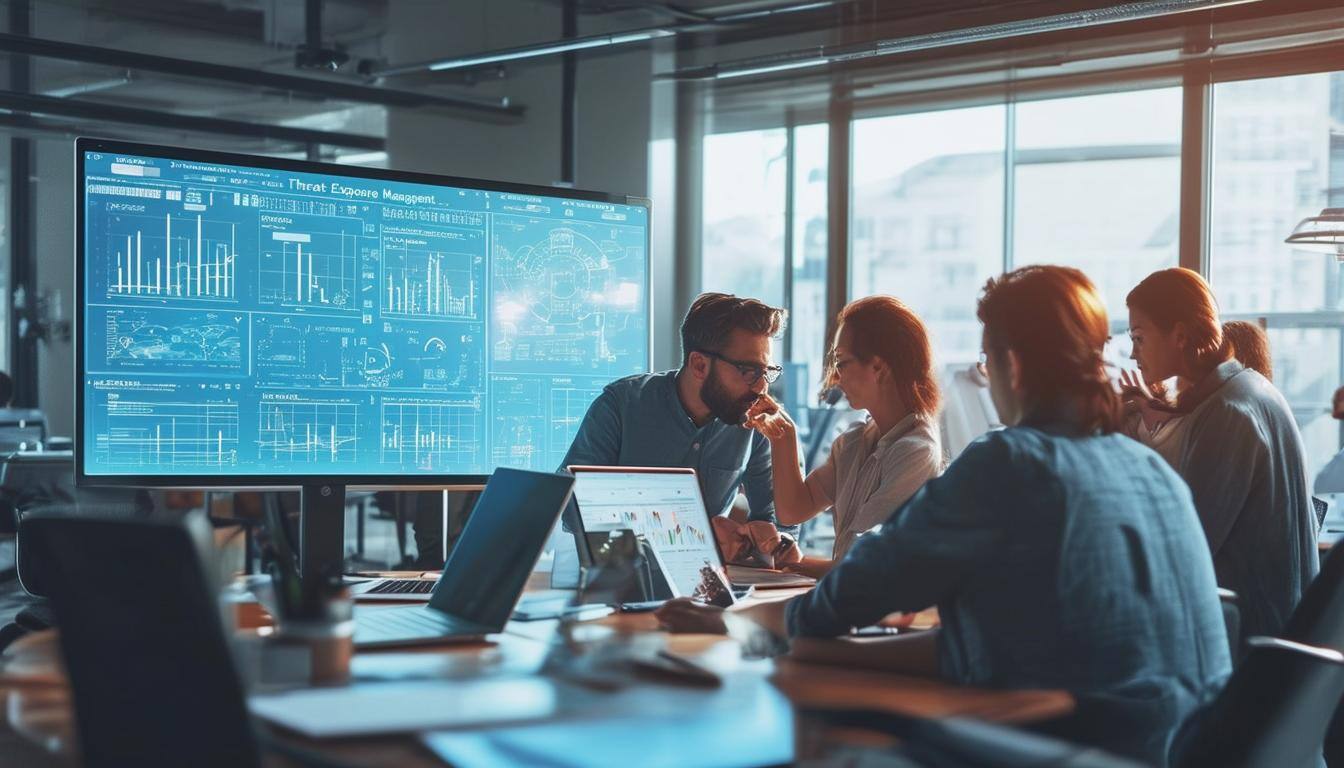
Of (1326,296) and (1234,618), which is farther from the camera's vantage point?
(1326,296)

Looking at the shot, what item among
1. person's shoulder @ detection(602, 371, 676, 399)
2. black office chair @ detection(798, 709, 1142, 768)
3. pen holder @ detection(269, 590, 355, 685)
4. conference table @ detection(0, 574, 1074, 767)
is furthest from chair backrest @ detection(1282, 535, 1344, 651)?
person's shoulder @ detection(602, 371, 676, 399)

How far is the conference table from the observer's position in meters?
1.43

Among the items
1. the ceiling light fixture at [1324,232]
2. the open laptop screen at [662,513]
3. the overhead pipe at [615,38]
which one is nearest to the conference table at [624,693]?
the open laptop screen at [662,513]

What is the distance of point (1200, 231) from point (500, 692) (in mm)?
6326

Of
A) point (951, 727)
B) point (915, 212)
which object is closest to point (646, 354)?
point (951, 727)

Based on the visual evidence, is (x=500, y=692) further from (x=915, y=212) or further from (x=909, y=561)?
(x=915, y=212)

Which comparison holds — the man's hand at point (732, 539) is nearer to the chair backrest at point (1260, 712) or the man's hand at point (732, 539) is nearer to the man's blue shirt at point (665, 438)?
the man's blue shirt at point (665, 438)

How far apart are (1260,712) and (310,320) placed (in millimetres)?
1758

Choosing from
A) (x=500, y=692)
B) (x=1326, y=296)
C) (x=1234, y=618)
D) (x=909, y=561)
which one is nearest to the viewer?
(x=500, y=692)

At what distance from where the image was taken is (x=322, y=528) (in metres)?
2.50

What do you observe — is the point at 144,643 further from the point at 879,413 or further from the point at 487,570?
the point at 879,413

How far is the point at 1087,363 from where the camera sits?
1867 mm

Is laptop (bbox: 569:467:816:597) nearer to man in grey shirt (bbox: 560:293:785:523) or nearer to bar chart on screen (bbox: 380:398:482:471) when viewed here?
bar chart on screen (bbox: 380:398:482:471)

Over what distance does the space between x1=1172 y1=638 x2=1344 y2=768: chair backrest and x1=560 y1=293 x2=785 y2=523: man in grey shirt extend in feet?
5.14
